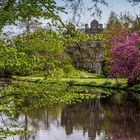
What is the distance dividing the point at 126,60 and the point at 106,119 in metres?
21.4

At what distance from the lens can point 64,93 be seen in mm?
8914

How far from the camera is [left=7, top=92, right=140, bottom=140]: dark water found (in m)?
18.6

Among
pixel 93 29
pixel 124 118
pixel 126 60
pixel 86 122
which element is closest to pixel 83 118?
pixel 86 122

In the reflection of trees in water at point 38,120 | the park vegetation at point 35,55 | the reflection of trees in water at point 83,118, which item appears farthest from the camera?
the reflection of trees in water at point 83,118

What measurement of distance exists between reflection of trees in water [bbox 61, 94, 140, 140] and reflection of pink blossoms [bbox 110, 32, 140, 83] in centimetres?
1020

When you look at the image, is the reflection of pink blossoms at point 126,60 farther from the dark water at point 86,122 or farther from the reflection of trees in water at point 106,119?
the dark water at point 86,122

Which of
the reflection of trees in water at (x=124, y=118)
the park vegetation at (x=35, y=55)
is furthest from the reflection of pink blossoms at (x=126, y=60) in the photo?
the park vegetation at (x=35, y=55)

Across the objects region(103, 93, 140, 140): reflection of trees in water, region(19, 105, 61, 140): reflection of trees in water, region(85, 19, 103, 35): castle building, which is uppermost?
region(85, 19, 103, 35): castle building

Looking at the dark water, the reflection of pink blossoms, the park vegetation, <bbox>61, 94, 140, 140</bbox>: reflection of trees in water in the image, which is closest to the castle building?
the park vegetation

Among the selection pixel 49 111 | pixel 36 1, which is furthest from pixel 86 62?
pixel 49 111

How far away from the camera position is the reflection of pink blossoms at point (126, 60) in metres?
43.2

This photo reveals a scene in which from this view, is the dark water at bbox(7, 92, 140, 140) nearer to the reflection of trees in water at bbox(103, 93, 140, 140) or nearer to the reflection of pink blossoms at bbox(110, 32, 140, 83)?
the reflection of trees in water at bbox(103, 93, 140, 140)

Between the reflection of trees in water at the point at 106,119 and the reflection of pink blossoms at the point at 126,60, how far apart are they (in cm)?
1020

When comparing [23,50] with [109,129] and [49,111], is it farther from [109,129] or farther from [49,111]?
[49,111]
